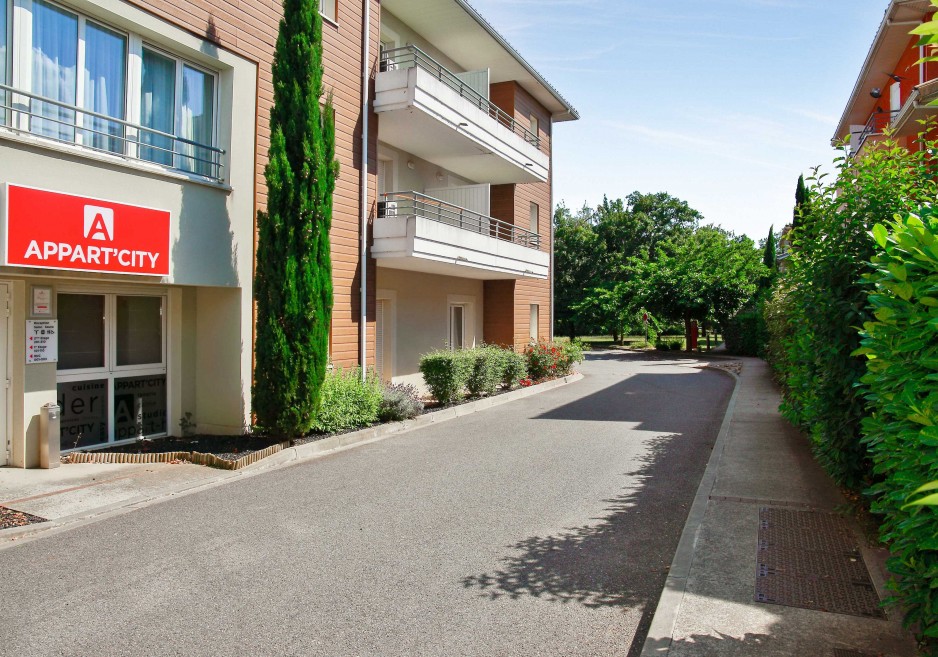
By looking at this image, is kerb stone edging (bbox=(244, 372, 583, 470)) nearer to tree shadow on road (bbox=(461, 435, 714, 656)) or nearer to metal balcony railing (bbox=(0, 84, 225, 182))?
metal balcony railing (bbox=(0, 84, 225, 182))

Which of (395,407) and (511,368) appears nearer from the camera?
(395,407)

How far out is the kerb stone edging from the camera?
887 cm

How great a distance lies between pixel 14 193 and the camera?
22.5 ft

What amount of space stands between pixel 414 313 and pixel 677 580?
12.1 metres

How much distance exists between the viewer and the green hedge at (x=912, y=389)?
2.82 meters

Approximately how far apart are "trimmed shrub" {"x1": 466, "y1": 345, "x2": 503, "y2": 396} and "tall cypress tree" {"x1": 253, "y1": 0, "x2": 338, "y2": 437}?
560 cm

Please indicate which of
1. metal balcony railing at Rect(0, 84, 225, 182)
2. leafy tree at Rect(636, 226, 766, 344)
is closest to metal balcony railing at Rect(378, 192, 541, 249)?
metal balcony railing at Rect(0, 84, 225, 182)

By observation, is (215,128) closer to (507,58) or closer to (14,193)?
(14,193)

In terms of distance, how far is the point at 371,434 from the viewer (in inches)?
420

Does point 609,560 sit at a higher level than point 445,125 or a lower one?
lower

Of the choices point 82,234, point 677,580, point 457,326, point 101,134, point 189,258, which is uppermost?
point 101,134

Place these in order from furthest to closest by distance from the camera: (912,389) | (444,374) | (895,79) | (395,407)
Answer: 1. (895,79)
2. (444,374)
3. (395,407)
4. (912,389)

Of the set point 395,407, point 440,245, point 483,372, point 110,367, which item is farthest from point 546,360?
point 110,367

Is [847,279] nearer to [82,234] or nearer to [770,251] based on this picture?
[82,234]
